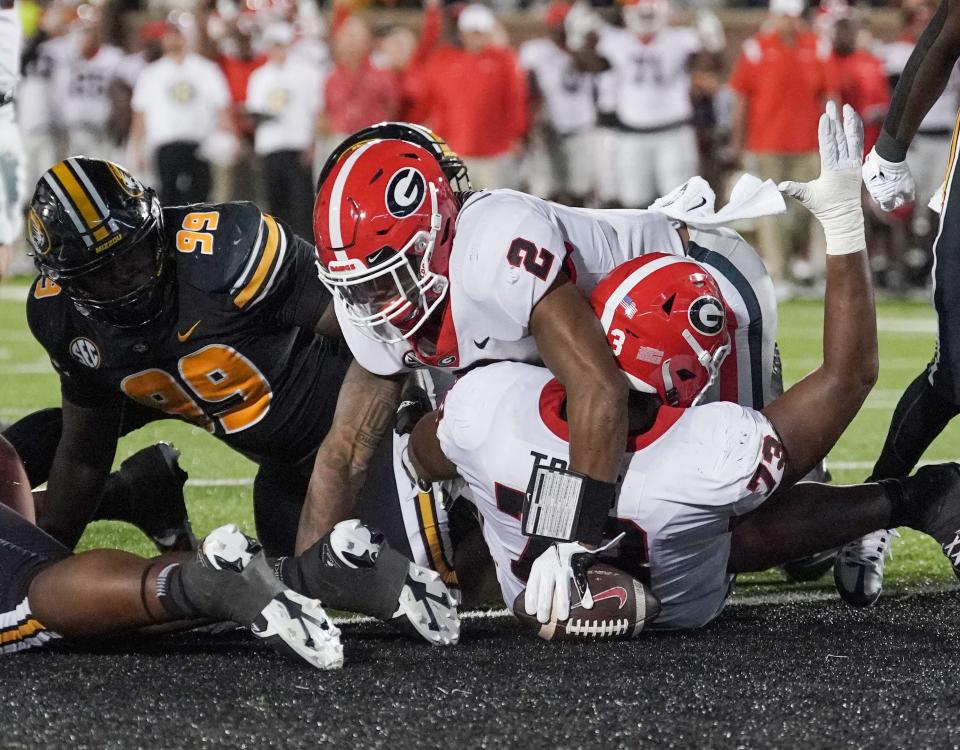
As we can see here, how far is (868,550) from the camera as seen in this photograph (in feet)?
11.5

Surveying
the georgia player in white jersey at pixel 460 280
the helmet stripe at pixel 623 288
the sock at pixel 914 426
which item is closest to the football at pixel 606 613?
the georgia player in white jersey at pixel 460 280

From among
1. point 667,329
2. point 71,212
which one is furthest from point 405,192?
point 71,212

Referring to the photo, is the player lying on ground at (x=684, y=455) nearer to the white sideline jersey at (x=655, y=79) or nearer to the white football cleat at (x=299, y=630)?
the white football cleat at (x=299, y=630)

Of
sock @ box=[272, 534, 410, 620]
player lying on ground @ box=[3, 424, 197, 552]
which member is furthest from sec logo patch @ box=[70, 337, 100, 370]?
sock @ box=[272, 534, 410, 620]

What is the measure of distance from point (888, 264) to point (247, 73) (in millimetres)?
5045

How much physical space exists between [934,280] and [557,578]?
1.24m

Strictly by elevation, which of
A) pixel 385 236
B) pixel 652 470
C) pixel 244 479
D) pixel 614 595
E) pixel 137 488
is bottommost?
pixel 244 479

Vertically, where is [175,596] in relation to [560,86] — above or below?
below

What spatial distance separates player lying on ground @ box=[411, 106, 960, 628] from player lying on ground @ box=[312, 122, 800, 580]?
0.32 ft

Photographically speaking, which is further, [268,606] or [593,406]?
[593,406]

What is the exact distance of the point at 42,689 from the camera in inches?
107

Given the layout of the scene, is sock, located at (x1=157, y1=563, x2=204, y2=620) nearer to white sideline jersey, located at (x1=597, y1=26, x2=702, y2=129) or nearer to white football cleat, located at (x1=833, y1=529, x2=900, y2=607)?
white football cleat, located at (x1=833, y1=529, x2=900, y2=607)

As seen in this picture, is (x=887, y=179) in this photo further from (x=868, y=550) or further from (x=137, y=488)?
(x=137, y=488)

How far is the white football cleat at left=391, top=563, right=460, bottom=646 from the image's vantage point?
9.93ft
